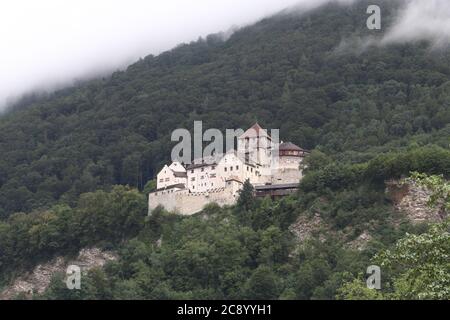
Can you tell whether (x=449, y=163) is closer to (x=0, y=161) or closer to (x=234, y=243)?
(x=234, y=243)

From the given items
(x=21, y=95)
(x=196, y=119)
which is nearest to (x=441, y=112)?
(x=196, y=119)

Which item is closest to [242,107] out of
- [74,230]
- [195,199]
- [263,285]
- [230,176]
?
Answer: [74,230]

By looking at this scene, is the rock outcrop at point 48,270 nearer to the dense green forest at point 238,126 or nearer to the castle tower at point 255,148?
the dense green forest at point 238,126

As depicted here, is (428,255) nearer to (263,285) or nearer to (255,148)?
(263,285)

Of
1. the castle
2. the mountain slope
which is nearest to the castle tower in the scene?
the castle

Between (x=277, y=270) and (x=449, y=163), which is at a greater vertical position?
(x=449, y=163)

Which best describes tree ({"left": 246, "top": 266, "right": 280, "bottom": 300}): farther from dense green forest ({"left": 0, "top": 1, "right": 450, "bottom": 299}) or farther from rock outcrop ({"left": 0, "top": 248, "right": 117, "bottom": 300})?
rock outcrop ({"left": 0, "top": 248, "right": 117, "bottom": 300})

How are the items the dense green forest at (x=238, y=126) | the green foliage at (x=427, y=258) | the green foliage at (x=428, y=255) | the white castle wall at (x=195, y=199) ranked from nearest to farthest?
the green foliage at (x=427, y=258)
the green foliage at (x=428, y=255)
the dense green forest at (x=238, y=126)
the white castle wall at (x=195, y=199)

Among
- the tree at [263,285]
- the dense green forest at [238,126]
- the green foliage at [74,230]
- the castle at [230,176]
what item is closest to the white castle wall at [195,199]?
the castle at [230,176]

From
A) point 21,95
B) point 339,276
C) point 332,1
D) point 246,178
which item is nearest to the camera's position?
point 339,276
